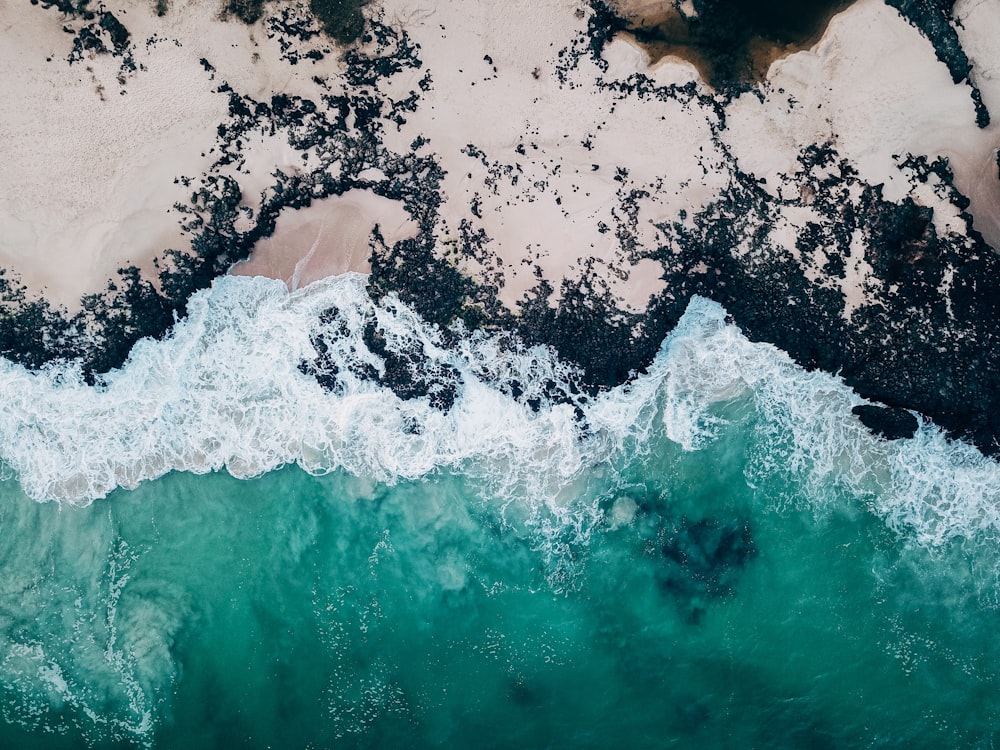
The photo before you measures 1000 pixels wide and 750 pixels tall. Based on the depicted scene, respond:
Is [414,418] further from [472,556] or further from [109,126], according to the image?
[109,126]

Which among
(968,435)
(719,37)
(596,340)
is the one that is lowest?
(596,340)

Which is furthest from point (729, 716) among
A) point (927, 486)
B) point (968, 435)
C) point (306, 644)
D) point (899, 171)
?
point (899, 171)

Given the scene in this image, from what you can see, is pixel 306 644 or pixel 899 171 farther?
pixel 306 644

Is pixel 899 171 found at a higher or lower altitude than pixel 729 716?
higher

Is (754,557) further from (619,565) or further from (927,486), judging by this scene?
(927,486)

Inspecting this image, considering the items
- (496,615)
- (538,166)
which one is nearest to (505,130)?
(538,166)

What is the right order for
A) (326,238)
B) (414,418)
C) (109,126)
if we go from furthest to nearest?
(414,418) < (326,238) < (109,126)

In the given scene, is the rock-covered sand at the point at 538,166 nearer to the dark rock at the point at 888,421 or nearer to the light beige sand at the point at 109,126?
the light beige sand at the point at 109,126
